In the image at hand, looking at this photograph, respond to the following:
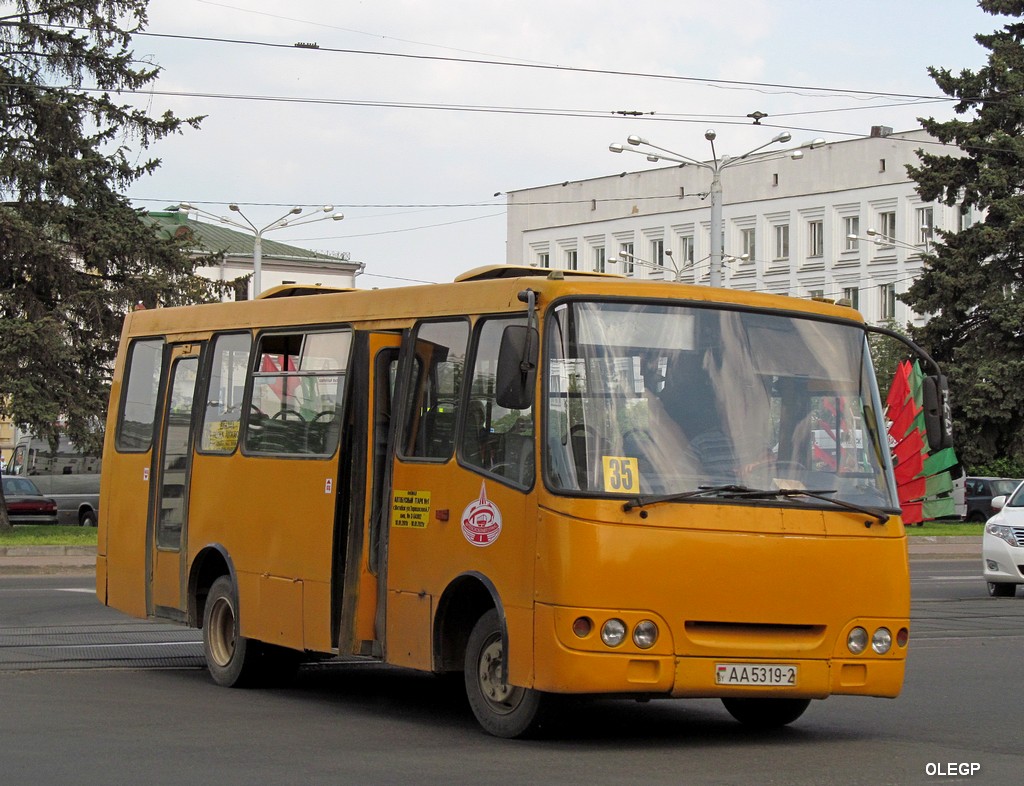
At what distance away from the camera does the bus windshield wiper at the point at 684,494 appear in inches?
344

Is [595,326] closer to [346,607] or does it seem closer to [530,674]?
[530,674]

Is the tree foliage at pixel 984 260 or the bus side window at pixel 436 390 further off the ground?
the tree foliage at pixel 984 260

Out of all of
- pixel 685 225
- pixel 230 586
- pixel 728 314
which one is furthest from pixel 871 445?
pixel 685 225

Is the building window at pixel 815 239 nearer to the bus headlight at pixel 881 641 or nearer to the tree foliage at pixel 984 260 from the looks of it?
the tree foliage at pixel 984 260

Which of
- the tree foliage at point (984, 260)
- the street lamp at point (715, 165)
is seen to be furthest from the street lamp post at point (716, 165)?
the tree foliage at point (984, 260)

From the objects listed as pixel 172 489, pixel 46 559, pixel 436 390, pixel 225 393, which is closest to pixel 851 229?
pixel 46 559

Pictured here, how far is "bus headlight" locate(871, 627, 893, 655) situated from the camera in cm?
924

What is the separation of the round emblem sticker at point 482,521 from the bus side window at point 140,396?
4.75 m

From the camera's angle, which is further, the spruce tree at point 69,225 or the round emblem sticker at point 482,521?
the spruce tree at point 69,225

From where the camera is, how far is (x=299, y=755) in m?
8.48

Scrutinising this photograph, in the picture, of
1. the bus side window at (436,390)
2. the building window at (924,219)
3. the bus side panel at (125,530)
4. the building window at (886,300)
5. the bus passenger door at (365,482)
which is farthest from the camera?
the building window at (886,300)

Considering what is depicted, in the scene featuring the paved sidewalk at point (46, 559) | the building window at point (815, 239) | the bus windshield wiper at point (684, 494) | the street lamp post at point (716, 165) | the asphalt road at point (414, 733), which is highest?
the building window at point (815, 239)

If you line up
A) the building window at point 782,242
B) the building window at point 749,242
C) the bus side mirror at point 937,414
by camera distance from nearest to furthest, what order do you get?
the bus side mirror at point 937,414
the building window at point 782,242
the building window at point 749,242

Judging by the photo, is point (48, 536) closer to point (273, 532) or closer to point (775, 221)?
point (273, 532)
